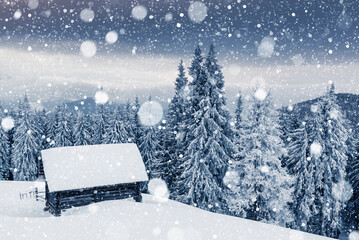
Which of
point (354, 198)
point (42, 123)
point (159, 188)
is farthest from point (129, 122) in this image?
point (354, 198)

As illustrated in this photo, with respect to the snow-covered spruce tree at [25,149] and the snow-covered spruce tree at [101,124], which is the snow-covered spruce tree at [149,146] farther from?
the snow-covered spruce tree at [25,149]

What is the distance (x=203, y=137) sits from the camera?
84.1 ft

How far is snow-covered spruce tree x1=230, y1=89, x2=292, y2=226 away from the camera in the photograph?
24328mm

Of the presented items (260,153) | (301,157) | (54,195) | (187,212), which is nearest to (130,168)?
(54,195)

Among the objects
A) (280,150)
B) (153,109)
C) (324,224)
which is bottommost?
(324,224)

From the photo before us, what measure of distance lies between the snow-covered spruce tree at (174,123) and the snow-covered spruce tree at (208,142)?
16.2 ft

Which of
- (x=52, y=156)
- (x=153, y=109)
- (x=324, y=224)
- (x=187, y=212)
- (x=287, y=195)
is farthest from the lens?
(x=153, y=109)

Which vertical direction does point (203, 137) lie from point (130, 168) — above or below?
above

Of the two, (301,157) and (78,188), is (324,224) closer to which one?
(301,157)

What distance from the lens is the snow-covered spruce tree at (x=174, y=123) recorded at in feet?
106

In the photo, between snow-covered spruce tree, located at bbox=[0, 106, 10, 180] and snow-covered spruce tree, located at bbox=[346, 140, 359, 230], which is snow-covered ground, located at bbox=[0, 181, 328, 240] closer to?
snow-covered spruce tree, located at bbox=[346, 140, 359, 230]

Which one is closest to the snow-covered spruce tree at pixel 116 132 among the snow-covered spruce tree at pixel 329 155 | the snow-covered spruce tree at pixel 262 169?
the snow-covered spruce tree at pixel 262 169

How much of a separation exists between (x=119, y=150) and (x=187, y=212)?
32.1 feet

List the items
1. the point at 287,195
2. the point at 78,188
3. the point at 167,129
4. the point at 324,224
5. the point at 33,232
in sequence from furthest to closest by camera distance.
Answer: the point at 167,129 → the point at 324,224 → the point at 287,195 → the point at 78,188 → the point at 33,232
